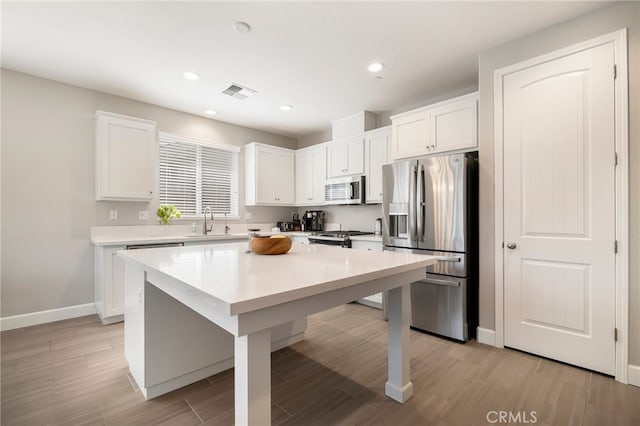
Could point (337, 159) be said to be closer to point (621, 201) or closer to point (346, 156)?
point (346, 156)

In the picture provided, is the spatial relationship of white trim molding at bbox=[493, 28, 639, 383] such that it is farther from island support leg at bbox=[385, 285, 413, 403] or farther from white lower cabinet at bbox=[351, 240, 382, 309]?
white lower cabinet at bbox=[351, 240, 382, 309]

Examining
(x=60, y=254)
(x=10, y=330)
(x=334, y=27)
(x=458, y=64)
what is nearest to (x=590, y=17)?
(x=458, y=64)

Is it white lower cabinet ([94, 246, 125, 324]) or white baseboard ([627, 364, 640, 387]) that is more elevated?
white lower cabinet ([94, 246, 125, 324])

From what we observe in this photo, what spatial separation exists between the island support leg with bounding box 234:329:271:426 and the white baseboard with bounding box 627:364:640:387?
97.4 inches

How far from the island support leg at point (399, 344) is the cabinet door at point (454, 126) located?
71.9 inches

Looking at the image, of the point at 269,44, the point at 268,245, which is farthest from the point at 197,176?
the point at 268,245

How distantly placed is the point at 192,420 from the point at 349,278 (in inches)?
51.0

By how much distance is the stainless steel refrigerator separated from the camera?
2582mm

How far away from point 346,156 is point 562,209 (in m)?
2.70

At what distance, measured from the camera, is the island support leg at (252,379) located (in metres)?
1.01

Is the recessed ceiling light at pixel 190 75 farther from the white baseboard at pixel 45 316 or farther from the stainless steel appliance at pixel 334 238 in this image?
the white baseboard at pixel 45 316

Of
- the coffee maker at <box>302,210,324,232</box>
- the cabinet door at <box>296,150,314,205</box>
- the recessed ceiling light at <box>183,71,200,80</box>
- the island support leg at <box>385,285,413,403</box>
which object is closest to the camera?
the island support leg at <box>385,285,413,403</box>

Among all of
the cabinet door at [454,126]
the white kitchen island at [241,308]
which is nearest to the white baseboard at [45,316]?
the white kitchen island at [241,308]

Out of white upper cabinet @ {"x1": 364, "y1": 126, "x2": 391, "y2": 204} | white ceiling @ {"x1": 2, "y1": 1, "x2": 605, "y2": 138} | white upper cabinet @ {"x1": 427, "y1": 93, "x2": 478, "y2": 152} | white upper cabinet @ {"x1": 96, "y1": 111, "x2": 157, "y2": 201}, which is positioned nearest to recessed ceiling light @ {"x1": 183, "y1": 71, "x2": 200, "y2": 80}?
white ceiling @ {"x1": 2, "y1": 1, "x2": 605, "y2": 138}
